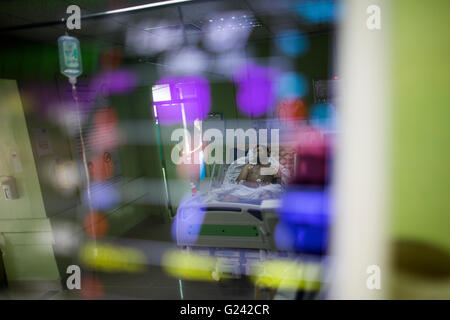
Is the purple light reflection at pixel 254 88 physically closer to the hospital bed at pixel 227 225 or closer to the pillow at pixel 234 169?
the pillow at pixel 234 169

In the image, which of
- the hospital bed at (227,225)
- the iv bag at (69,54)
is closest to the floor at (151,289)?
the hospital bed at (227,225)

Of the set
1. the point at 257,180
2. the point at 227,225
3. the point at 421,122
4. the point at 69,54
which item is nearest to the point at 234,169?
the point at 257,180

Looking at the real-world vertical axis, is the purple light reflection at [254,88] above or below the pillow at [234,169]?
above

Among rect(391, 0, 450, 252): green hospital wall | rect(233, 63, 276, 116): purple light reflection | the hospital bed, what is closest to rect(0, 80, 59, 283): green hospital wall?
the hospital bed

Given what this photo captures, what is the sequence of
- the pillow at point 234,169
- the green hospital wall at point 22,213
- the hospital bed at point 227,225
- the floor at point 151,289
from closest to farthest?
the hospital bed at point 227,225 < the floor at point 151,289 < the green hospital wall at point 22,213 < the pillow at point 234,169

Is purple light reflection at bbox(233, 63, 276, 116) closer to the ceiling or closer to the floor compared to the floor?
closer to the ceiling

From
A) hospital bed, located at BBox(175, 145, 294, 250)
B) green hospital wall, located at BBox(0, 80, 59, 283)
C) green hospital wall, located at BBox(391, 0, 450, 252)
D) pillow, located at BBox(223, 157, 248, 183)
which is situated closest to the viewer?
green hospital wall, located at BBox(391, 0, 450, 252)

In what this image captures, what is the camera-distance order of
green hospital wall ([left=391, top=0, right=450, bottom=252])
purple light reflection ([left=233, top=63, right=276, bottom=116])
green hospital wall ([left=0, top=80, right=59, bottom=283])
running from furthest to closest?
purple light reflection ([left=233, top=63, right=276, bottom=116])
green hospital wall ([left=0, top=80, right=59, bottom=283])
green hospital wall ([left=391, top=0, right=450, bottom=252])

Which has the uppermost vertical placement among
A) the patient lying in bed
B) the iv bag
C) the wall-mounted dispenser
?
the iv bag

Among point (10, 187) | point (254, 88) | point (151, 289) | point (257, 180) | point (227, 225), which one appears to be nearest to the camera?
point (227, 225)

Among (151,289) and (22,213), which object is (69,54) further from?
(151,289)

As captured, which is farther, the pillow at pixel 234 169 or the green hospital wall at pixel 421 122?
the pillow at pixel 234 169

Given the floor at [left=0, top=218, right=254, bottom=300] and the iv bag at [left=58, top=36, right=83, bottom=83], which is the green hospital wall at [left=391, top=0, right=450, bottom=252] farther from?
the iv bag at [left=58, top=36, right=83, bottom=83]

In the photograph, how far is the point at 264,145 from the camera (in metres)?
3.73
